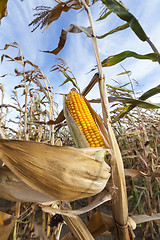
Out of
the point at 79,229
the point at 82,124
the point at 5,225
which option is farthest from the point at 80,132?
the point at 5,225

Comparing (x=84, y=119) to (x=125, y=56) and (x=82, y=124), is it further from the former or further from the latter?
(x=125, y=56)

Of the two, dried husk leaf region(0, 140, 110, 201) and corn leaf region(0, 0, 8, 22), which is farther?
corn leaf region(0, 0, 8, 22)

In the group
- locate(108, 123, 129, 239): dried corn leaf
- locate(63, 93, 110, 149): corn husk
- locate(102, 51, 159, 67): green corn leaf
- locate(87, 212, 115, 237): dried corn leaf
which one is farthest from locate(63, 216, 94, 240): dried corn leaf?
locate(102, 51, 159, 67): green corn leaf

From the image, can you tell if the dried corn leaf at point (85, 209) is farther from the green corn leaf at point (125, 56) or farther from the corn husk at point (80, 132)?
the green corn leaf at point (125, 56)

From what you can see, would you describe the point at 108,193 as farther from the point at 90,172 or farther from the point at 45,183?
the point at 45,183

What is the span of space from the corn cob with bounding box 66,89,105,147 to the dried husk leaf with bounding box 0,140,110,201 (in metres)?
0.39

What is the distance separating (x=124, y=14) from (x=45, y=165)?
1.52m

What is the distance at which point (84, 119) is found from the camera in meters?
1.15

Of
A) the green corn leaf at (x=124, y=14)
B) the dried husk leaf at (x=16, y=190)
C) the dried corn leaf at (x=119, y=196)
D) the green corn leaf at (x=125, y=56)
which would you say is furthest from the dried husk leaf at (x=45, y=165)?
the green corn leaf at (x=124, y=14)

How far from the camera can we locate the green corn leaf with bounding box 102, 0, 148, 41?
137cm

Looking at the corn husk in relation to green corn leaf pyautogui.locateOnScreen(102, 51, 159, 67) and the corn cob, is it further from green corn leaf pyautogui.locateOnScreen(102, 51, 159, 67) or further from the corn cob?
green corn leaf pyautogui.locateOnScreen(102, 51, 159, 67)

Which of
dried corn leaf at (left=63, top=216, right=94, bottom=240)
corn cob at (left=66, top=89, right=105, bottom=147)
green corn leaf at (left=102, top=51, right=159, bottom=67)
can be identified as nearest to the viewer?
dried corn leaf at (left=63, top=216, right=94, bottom=240)

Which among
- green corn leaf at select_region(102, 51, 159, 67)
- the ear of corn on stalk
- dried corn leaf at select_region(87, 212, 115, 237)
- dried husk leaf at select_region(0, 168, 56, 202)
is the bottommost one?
dried corn leaf at select_region(87, 212, 115, 237)

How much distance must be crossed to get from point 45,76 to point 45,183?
6.86 ft
